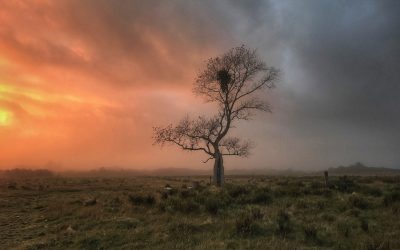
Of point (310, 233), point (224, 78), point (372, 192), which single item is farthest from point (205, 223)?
point (224, 78)

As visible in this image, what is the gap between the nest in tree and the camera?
128 feet

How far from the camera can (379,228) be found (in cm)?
1564

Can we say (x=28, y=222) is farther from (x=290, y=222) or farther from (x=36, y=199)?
(x=290, y=222)

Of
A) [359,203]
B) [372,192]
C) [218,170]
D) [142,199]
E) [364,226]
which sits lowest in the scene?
[364,226]

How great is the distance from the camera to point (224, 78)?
128 ft

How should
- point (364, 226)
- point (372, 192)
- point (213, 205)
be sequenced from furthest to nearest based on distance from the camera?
point (372, 192)
point (213, 205)
point (364, 226)

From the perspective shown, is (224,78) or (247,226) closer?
(247,226)

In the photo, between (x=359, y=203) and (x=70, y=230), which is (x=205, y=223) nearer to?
(x=70, y=230)

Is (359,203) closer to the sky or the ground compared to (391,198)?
closer to the ground

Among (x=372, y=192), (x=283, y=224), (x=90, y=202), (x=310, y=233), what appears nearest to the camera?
(x=310, y=233)

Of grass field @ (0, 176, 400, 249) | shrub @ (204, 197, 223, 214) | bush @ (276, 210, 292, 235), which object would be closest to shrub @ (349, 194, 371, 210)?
grass field @ (0, 176, 400, 249)

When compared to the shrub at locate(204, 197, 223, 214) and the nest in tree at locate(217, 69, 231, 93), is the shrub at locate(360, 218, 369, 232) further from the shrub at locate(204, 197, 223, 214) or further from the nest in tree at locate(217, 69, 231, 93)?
the nest in tree at locate(217, 69, 231, 93)

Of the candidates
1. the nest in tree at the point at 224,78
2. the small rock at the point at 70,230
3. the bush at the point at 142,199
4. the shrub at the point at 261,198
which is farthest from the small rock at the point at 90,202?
the nest in tree at the point at 224,78

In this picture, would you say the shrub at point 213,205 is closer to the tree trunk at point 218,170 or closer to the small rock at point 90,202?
the small rock at point 90,202
